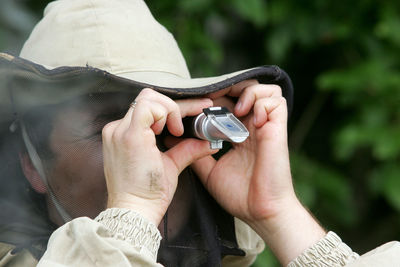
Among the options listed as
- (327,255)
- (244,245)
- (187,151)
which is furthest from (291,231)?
(187,151)

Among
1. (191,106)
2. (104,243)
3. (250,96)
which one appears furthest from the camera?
(250,96)

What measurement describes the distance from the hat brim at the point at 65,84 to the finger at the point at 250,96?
7 cm

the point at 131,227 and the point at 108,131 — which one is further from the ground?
the point at 108,131

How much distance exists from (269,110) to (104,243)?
53cm

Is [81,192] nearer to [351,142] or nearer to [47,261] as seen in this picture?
[47,261]

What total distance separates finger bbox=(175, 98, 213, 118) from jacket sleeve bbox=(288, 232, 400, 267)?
0.41 meters

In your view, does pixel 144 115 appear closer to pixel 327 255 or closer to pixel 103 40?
pixel 103 40

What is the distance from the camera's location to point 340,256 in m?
1.18

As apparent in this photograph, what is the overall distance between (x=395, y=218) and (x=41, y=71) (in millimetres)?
2272

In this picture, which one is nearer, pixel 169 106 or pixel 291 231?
pixel 169 106

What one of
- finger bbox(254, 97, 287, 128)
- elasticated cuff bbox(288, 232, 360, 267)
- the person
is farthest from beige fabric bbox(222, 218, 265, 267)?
finger bbox(254, 97, 287, 128)

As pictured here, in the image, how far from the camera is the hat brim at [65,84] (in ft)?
3.38

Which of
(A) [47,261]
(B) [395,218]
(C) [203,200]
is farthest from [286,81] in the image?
(B) [395,218]

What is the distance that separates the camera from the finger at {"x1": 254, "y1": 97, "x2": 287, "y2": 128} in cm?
125
